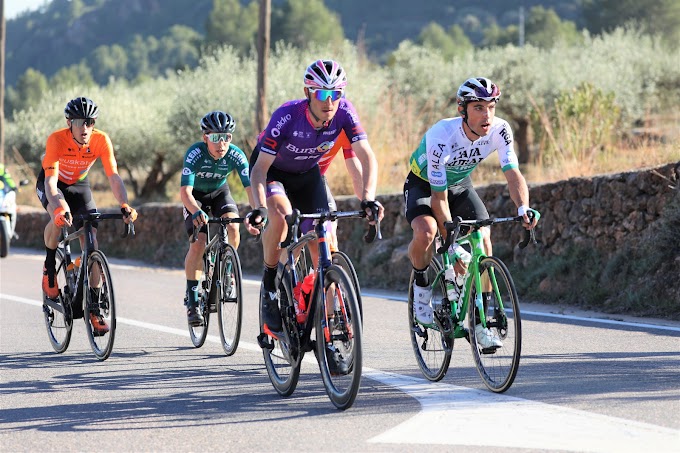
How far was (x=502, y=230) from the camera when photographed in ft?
46.4

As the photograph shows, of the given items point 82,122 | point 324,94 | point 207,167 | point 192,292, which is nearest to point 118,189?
point 82,122

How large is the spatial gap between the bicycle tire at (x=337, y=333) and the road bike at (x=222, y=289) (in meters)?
2.54

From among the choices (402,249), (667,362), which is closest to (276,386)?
(667,362)

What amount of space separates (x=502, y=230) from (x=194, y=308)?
5.69m

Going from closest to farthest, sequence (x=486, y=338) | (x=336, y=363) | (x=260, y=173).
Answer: (x=336, y=363) → (x=486, y=338) → (x=260, y=173)

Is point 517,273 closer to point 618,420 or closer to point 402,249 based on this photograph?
point 402,249

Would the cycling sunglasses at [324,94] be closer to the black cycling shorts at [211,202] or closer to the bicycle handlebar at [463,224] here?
the bicycle handlebar at [463,224]

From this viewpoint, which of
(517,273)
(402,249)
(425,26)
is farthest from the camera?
(425,26)

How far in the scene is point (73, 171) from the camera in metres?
9.66

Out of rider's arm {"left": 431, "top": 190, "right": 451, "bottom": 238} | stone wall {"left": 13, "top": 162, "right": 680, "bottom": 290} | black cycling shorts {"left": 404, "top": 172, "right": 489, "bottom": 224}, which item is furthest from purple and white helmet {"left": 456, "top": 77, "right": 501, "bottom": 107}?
stone wall {"left": 13, "top": 162, "right": 680, "bottom": 290}

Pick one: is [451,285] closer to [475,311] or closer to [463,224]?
[475,311]

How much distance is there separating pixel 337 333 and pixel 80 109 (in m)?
3.94

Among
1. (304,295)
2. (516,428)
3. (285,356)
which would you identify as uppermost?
(304,295)

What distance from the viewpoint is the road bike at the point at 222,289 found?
362 inches
